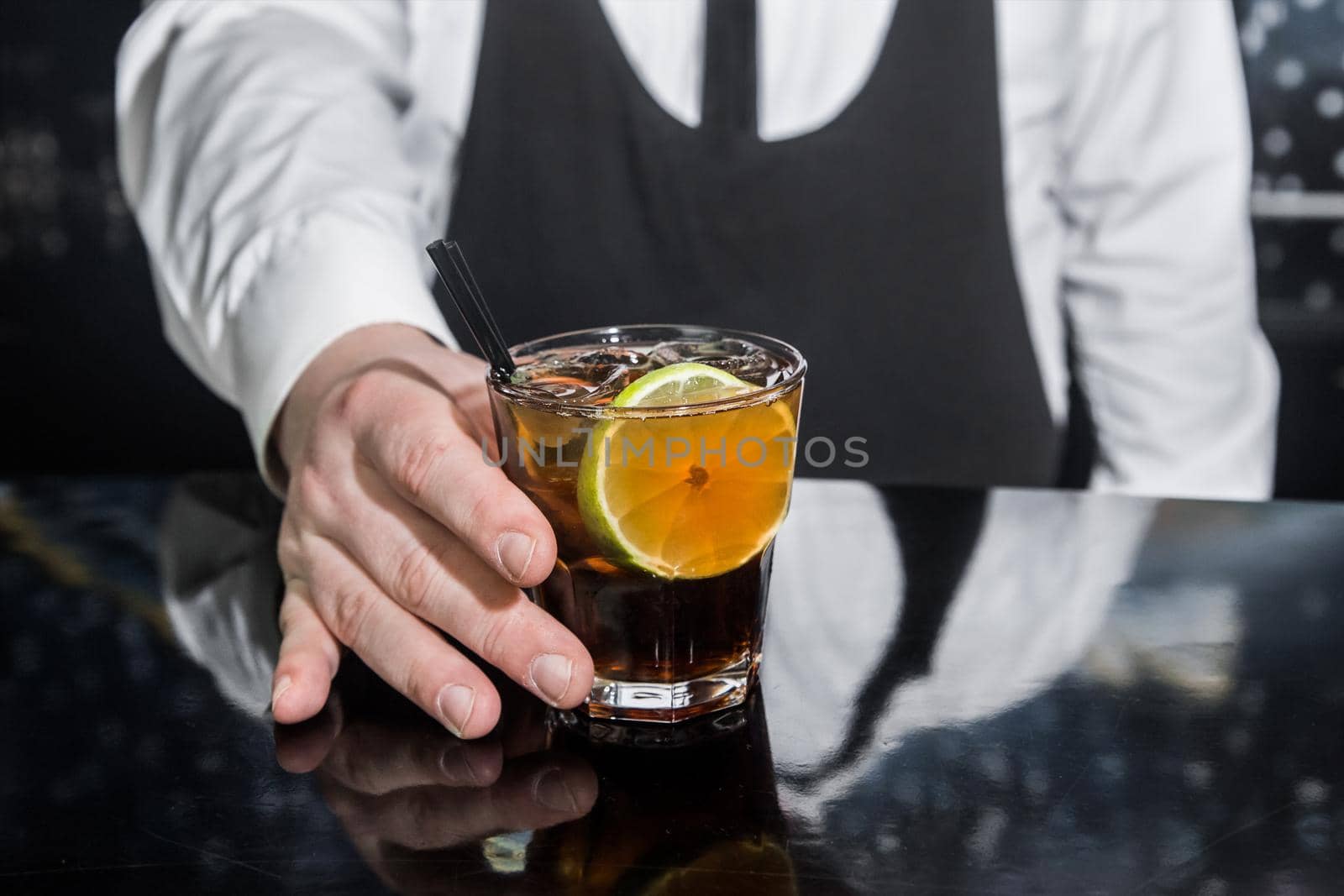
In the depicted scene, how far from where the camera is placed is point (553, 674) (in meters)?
0.67

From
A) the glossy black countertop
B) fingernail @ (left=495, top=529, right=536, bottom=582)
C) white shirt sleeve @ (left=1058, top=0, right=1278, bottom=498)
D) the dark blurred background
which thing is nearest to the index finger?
fingernail @ (left=495, top=529, right=536, bottom=582)

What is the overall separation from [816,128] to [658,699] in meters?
0.91

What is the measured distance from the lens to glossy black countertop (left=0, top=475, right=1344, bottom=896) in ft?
1.84

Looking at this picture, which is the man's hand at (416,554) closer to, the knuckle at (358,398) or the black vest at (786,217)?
the knuckle at (358,398)

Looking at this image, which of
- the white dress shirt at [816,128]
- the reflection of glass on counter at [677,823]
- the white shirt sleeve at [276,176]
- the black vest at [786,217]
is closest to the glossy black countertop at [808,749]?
the reflection of glass on counter at [677,823]

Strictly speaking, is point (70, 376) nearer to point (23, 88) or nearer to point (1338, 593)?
point (23, 88)

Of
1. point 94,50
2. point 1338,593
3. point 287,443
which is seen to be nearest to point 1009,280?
point 1338,593

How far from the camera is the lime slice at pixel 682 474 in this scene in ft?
2.12

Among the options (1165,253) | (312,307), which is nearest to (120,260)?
(312,307)

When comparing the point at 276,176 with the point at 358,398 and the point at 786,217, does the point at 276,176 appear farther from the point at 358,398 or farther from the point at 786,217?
the point at 786,217

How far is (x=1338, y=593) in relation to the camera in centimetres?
87

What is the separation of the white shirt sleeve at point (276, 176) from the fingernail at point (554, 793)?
1.50 feet

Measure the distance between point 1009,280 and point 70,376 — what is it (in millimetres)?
2360

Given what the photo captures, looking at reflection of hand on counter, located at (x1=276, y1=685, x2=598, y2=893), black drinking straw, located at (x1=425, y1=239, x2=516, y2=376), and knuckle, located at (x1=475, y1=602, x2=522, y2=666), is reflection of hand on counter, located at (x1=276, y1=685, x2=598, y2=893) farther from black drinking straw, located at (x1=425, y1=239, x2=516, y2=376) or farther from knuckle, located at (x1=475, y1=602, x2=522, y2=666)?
black drinking straw, located at (x1=425, y1=239, x2=516, y2=376)
